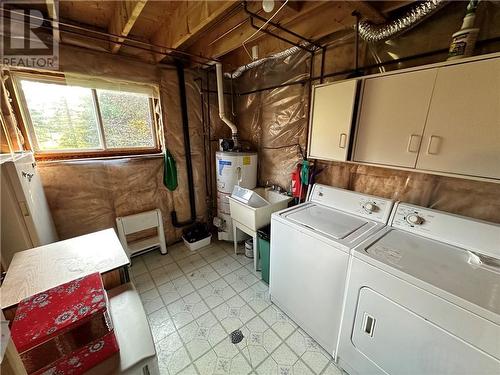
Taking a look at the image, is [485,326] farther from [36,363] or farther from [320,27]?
[320,27]

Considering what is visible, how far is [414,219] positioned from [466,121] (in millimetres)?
669

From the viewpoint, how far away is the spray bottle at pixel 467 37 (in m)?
1.11

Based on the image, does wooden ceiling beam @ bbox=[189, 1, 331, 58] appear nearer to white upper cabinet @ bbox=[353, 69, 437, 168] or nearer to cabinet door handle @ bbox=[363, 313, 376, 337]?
white upper cabinet @ bbox=[353, 69, 437, 168]

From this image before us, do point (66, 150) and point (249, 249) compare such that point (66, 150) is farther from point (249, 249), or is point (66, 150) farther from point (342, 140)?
point (342, 140)

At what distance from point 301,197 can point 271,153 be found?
0.79 metres

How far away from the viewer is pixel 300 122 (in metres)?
2.34

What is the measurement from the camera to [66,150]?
2.18m

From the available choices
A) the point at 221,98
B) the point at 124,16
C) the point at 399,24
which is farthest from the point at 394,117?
the point at 124,16

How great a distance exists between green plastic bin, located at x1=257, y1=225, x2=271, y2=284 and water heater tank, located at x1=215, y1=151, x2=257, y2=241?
0.76 m

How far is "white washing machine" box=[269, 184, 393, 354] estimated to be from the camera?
4.59 ft

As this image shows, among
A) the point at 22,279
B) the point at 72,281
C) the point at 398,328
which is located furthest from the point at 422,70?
the point at 22,279

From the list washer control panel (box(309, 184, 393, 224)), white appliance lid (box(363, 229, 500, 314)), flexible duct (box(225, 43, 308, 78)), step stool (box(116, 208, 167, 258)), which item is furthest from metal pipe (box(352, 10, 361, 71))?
step stool (box(116, 208, 167, 258))

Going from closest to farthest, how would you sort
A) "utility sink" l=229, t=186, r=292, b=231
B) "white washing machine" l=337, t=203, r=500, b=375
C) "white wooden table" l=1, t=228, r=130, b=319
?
"white washing machine" l=337, t=203, r=500, b=375
"white wooden table" l=1, t=228, r=130, b=319
"utility sink" l=229, t=186, r=292, b=231

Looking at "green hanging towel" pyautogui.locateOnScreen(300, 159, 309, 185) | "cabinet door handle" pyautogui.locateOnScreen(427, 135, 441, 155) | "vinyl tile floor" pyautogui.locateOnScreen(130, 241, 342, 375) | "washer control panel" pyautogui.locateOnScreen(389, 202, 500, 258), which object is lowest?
"vinyl tile floor" pyautogui.locateOnScreen(130, 241, 342, 375)
